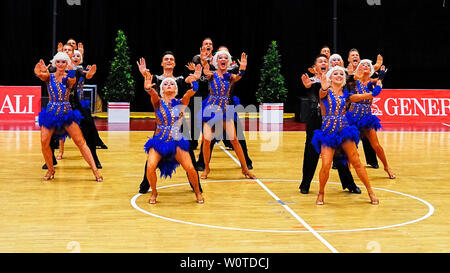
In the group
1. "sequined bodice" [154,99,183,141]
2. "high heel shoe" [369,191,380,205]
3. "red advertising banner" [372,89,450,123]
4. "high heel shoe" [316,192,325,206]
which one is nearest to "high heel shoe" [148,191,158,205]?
"sequined bodice" [154,99,183,141]

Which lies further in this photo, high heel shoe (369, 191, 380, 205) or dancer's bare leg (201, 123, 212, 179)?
dancer's bare leg (201, 123, 212, 179)

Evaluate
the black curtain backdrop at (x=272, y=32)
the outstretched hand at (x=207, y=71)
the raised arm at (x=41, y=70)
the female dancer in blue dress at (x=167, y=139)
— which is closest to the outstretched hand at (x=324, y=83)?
the female dancer in blue dress at (x=167, y=139)

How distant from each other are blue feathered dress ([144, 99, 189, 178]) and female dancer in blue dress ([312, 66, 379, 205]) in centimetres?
163

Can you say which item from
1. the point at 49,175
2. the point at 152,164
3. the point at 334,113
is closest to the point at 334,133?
the point at 334,113

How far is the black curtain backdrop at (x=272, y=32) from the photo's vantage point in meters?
19.3

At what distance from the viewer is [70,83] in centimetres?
985

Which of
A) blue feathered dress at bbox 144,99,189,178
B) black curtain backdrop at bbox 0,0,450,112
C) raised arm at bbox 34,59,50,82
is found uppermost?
black curtain backdrop at bbox 0,0,450,112

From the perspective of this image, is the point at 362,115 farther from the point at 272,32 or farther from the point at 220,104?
the point at 272,32

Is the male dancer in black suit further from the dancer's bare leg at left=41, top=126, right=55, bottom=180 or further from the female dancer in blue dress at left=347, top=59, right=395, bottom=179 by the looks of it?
the dancer's bare leg at left=41, top=126, right=55, bottom=180

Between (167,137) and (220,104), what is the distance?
6.19 feet

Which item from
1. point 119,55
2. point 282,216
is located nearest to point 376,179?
point 282,216

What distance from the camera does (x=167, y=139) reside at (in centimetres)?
850

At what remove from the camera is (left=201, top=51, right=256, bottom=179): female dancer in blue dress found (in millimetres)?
10125

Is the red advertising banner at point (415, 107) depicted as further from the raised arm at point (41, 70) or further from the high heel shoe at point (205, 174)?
the raised arm at point (41, 70)
